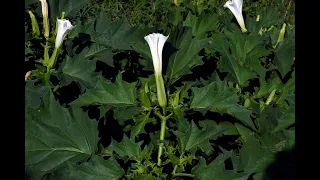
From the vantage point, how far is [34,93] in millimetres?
1394

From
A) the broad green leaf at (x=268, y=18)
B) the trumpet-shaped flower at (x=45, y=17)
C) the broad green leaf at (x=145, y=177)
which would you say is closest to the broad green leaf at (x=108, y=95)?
the broad green leaf at (x=145, y=177)

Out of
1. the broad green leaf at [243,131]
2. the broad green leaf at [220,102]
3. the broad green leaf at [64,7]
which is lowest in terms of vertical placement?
the broad green leaf at [243,131]

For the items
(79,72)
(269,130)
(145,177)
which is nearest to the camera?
(145,177)

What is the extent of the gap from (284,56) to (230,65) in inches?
6.8

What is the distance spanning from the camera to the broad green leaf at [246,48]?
1.53 m

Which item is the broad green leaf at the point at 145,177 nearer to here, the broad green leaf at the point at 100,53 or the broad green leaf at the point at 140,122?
the broad green leaf at the point at 140,122

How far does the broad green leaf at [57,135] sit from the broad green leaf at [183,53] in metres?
0.30

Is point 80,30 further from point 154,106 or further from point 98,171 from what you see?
point 98,171

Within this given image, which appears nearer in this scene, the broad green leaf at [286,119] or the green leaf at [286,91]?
the broad green leaf at [286,119]

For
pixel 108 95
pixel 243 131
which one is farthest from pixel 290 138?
pixel 108 95

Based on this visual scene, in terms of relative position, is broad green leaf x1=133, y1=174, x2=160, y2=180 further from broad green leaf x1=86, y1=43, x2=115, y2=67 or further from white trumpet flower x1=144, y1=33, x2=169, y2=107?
broad green leaf x1=86, y1=43, x2=115, y2=67

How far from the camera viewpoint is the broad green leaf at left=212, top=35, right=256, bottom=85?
1457mm

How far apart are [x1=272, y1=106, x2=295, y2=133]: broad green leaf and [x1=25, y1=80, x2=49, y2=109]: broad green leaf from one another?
59cm
